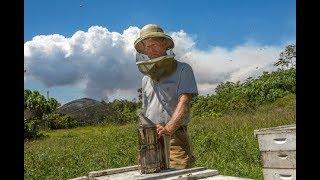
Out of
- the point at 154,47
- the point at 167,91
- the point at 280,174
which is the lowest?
the point at 280,174

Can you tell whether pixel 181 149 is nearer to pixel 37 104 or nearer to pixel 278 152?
pixel 278 152

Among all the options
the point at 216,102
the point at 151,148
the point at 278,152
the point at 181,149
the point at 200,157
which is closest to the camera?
the point at 151,148

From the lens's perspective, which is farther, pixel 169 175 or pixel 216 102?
pixel 216 102

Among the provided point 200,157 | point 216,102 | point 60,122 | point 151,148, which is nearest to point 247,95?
point 216,102

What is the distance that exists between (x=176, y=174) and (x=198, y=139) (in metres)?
8.95

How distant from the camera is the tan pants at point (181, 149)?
16.8 feet

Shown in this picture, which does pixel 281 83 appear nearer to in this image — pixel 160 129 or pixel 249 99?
pixel 249 99

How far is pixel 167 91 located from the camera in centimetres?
498

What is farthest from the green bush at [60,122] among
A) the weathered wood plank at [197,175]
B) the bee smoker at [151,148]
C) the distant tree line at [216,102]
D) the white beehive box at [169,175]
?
the weathered wood plank at [197,175]

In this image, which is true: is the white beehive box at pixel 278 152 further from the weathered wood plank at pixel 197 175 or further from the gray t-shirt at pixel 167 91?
the weathered wood plank at pixel 197 175

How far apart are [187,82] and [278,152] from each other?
1093 millimetres

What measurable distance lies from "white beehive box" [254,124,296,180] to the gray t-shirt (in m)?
0.79

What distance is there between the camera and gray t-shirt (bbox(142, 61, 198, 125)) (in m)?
4.82
